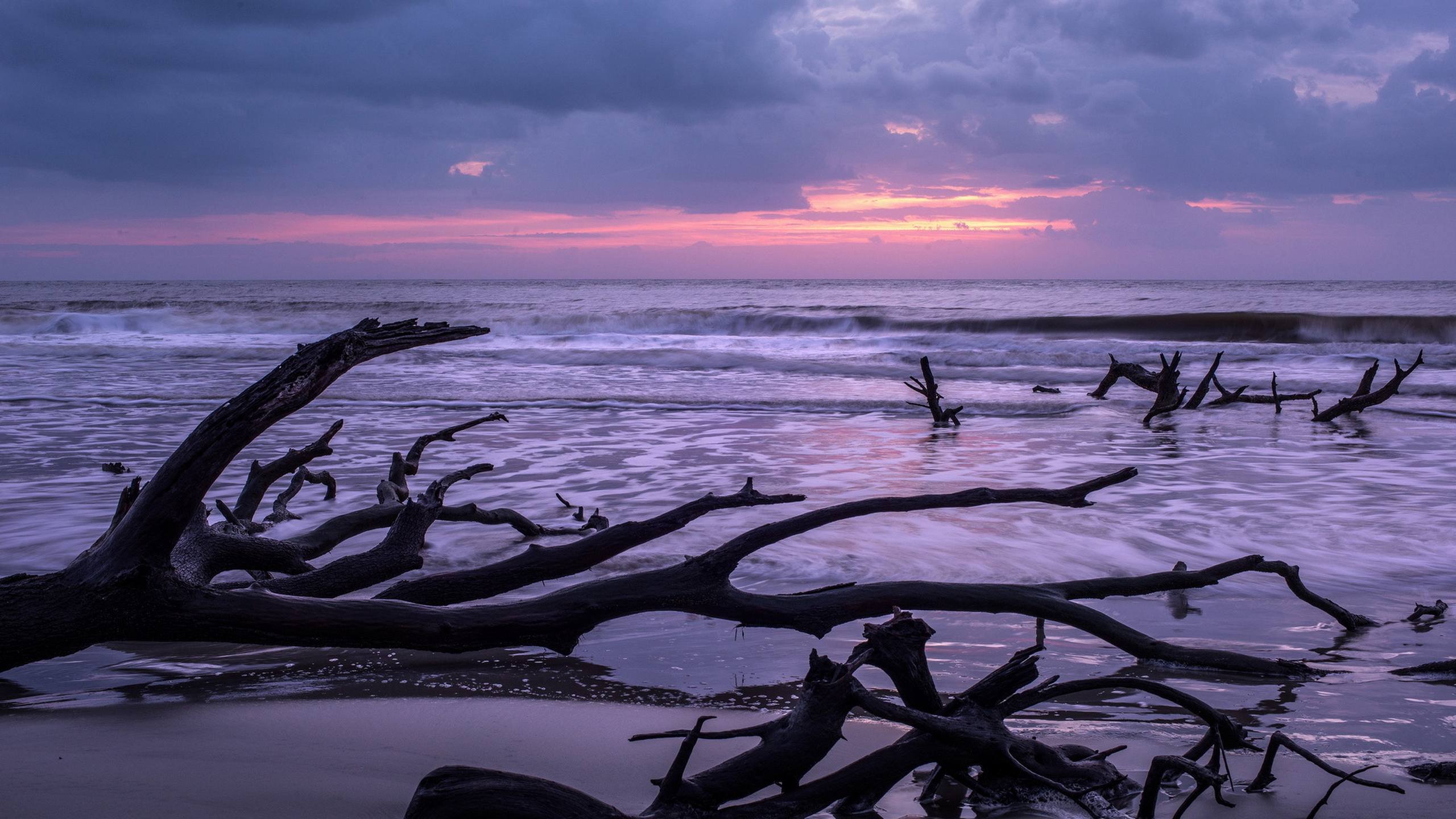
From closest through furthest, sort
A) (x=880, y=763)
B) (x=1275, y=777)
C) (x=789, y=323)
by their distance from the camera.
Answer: (x=880, y=763), (x=1275, y=777), (x=789, y=323)

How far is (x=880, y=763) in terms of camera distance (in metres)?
1.84

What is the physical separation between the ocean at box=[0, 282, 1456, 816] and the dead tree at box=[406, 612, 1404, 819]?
0.80 m

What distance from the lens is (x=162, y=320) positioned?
36.5 meters

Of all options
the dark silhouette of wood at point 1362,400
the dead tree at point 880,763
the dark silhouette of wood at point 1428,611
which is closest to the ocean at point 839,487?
the dark silhouette of wood at point 1428,611

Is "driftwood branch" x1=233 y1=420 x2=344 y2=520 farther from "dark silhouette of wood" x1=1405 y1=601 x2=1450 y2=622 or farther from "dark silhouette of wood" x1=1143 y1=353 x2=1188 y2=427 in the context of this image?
"dark silhouette of wood" x1=1143 y1=353 x2=1188 y2=427

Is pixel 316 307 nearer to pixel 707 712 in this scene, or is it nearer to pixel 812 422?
pixel 812 422

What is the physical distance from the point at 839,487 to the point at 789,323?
86.1ft

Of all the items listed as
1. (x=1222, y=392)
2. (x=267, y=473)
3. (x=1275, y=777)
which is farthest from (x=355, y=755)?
(x=1222, y=392)

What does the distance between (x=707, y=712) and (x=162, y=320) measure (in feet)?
131

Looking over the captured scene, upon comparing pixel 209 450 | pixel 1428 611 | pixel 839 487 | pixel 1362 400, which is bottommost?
pixel 839 487

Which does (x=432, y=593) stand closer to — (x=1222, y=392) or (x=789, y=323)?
(x=1222, y=392)

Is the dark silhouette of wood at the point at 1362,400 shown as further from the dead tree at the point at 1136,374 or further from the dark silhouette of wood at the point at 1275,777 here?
the dark silhouette of wood at the point at 1275,777

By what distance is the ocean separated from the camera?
3.19 meters

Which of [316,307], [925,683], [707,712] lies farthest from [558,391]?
[316,307]
